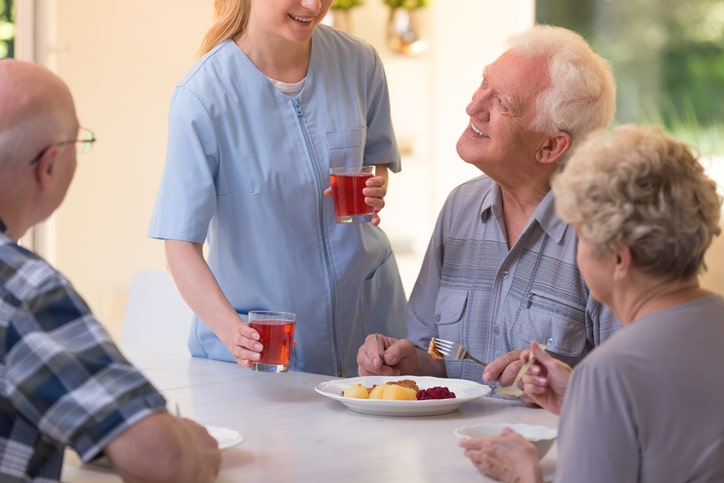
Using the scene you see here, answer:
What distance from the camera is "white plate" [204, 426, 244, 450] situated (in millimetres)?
1740

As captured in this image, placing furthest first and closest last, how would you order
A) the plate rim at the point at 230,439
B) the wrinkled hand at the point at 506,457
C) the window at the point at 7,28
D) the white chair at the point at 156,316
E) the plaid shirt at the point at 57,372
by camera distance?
1. the window at the point at 7,28
2. the white chair at the point at 156,316
3. the plate rim at the point at 230,439
4. the wrinkled hand at the point at 506,457
5. the plaid shirt at the point at 57,372

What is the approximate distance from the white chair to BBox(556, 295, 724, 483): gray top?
178 centimetres

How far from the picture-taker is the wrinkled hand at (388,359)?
7.82 ft

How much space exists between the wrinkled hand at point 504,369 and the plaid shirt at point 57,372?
933 mm

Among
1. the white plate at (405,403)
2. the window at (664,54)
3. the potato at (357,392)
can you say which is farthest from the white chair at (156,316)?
the window at (664,54)

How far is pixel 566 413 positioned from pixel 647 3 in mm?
4935

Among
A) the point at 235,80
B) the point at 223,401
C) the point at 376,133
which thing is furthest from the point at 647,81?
the point at 223,401

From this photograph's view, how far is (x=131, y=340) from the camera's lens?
3.10 m

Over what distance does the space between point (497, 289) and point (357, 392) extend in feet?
1.85

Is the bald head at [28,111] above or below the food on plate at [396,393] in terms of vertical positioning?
above

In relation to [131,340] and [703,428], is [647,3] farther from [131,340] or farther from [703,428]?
[703,428]

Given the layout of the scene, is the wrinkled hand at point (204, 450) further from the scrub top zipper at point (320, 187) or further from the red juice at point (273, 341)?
the scrub top zipper at point (320, 187)

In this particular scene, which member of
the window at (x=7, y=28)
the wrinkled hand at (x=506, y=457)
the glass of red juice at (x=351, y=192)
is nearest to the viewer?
the wrinkled hand at (x=506, y=457)

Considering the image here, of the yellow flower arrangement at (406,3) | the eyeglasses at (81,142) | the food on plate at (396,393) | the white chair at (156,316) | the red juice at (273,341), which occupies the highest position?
the yellow flower arrangement at (406,3)
